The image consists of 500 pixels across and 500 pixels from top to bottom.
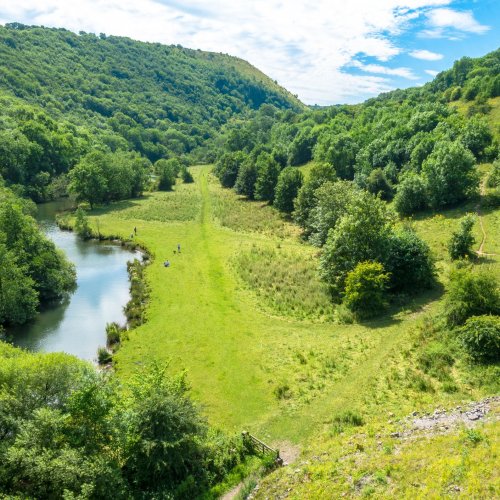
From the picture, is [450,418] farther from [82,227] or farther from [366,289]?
[82,227]

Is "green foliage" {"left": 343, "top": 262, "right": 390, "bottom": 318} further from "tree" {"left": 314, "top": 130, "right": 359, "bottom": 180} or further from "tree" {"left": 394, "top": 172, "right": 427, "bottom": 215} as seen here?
"tree" {"left": 314, "top": 130, "right": 359, "bottom": 180}

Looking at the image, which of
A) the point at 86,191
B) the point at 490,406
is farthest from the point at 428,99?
the point at 490,406

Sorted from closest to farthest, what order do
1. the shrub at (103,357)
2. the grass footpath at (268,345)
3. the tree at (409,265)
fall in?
1. the grass footpath at (268,345)
2. the shrub at (103,357)
3. the tree at (409,265)

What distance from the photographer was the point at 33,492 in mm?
16594

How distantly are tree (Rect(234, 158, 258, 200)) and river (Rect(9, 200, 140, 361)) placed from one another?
4422 centimetres

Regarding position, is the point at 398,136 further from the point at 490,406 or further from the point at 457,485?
the point at 457,485

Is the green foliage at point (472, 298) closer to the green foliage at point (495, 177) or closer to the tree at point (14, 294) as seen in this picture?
the tree at point (14, 294)

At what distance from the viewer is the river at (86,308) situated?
1400 inches

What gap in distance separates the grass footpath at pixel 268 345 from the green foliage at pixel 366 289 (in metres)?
1.64

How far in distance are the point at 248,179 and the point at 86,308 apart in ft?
209

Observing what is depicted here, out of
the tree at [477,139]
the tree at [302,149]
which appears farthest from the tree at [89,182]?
the tree at [477,139]

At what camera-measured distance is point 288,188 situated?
259ft

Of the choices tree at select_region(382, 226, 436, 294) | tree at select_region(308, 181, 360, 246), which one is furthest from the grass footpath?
tree at select_region(308, 181, 360, 246)

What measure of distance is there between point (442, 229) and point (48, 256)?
48123 millimetres
